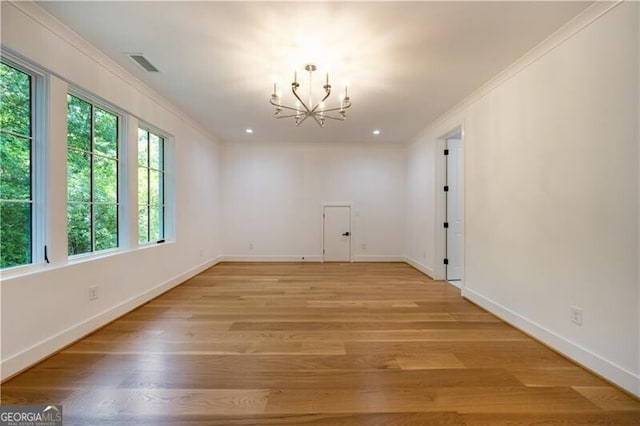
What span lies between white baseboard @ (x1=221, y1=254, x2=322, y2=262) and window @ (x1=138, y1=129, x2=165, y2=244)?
7.86ft

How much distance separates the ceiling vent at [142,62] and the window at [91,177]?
0.68m

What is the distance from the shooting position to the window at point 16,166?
2.16 meters

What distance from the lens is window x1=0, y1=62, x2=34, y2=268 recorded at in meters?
2.16

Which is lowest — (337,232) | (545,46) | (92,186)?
(337,232)

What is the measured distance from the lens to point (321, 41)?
263 cm

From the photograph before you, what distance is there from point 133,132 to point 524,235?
468cm

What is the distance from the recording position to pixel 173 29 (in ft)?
8.10

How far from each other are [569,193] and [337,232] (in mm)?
4828

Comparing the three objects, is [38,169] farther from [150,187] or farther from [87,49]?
[150,187]

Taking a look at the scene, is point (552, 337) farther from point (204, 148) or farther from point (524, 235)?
point (204, 148)

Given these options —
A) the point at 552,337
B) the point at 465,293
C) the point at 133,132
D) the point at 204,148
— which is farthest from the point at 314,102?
the point at 552,337

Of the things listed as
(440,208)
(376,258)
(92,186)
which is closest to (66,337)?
(92,186)

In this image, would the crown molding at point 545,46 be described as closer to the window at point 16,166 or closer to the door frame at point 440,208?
the door frame at point 440,208
